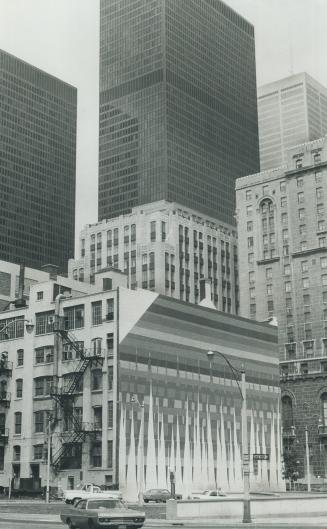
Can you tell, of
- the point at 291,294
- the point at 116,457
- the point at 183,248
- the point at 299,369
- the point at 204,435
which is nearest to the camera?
the point at 116,457

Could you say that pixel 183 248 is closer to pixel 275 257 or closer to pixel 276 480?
pixel 275 257

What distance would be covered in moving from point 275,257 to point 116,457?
9041 cm

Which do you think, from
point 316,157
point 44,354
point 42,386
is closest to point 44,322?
point 44,354

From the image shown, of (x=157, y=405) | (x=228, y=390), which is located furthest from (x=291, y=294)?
(x=157, y=405)

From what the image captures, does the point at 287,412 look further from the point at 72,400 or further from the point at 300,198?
the point at 72,400

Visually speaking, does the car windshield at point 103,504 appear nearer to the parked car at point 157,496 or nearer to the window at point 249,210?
the parked car at point 157,496

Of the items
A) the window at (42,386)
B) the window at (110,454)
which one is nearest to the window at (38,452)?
the window at (42,386)

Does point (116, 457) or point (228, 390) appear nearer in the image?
point (116, 457)

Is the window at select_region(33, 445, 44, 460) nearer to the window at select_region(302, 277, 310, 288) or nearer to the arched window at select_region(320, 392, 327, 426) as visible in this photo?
the arched window at select_region(320, 392, 327, 426)

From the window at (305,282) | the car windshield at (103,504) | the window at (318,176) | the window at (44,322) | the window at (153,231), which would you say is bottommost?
the car windshield at (103,504)

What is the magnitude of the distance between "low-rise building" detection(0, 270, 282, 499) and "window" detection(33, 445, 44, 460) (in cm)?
12

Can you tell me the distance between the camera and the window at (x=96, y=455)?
87812mm

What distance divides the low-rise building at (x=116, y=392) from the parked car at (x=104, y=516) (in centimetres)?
4714

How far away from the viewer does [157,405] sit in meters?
92.8
